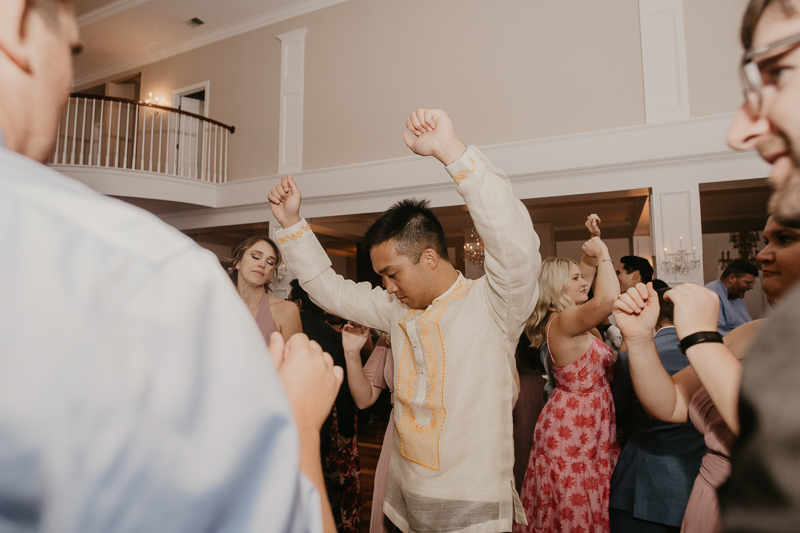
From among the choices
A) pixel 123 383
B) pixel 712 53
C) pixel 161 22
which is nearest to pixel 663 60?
pixel 712 53

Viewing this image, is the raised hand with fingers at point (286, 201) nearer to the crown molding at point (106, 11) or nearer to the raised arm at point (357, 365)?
the raised arm at point (357, 365)

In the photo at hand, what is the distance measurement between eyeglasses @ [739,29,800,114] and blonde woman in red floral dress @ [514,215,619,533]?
1.49 metres

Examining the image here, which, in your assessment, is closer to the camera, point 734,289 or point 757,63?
Result: point 757,63

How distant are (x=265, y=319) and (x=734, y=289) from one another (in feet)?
15.9

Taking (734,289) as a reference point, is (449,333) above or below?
below

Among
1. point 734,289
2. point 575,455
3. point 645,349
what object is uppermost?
point 734,289

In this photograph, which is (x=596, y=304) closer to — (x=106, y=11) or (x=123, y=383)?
(x=123, y=383)

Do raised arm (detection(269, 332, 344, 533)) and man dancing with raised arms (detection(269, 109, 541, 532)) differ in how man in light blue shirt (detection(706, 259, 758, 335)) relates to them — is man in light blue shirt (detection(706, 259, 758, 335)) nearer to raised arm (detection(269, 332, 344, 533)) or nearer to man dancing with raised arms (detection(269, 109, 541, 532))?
man dancing with raised arms (detection(269, 109, 541, 532))

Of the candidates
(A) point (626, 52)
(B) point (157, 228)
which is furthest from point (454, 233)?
(B) point (157, 228)

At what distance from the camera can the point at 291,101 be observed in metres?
8.13

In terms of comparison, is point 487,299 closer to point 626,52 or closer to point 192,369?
point 192,369

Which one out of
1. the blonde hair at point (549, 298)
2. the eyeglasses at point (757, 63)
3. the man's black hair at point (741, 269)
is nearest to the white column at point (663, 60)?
the man's black hair at point (741, 269)

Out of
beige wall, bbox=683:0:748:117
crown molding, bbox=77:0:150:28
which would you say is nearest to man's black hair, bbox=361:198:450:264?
beige wall, bbox=683:0:748:117

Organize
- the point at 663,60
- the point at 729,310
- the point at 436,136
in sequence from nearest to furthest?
the point at 436,136, the point at 729,310, the point at 663,60
